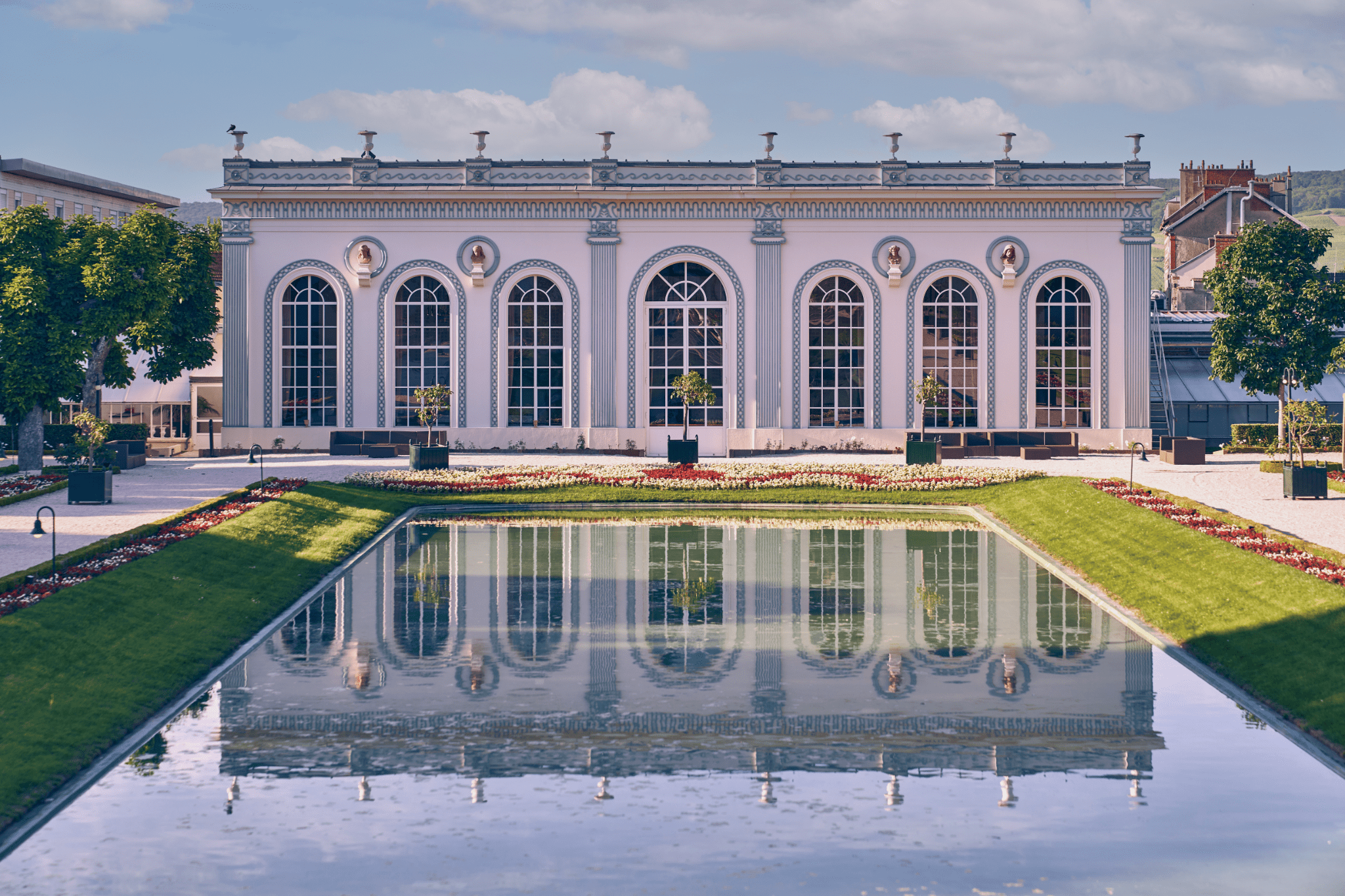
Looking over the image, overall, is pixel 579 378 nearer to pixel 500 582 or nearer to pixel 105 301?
pixel 105 301

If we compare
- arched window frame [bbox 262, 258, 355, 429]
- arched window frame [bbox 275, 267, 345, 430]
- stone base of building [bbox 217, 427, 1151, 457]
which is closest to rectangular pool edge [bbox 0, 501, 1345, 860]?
stone base of building [bbox 217, 427, 1151, 457]

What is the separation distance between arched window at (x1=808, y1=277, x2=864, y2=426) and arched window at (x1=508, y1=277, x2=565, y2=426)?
9.90 meters

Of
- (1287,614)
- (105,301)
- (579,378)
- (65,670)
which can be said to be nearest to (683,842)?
(65,670)

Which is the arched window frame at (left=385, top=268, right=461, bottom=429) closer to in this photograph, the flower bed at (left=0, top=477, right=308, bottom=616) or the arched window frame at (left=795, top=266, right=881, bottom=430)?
the arched window frame at (left=795, top=266, right=881, bottom=430)

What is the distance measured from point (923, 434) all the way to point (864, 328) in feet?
16.7

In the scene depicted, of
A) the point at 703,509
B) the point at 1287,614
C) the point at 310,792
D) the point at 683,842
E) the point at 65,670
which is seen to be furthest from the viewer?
the point at 703,509

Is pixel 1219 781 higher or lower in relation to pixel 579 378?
lower

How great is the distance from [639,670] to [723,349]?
3729 centimetres

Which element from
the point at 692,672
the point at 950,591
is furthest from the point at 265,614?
the point at 950,591

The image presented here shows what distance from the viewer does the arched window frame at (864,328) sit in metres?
54.6

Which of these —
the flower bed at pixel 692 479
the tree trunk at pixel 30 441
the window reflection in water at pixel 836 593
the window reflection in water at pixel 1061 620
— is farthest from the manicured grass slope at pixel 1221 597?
the tree trunk at pixel 30 441

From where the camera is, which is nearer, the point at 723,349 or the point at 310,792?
the point at 310,792

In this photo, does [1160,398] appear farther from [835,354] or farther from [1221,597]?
[1221,597]

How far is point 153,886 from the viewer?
11.1 meters
